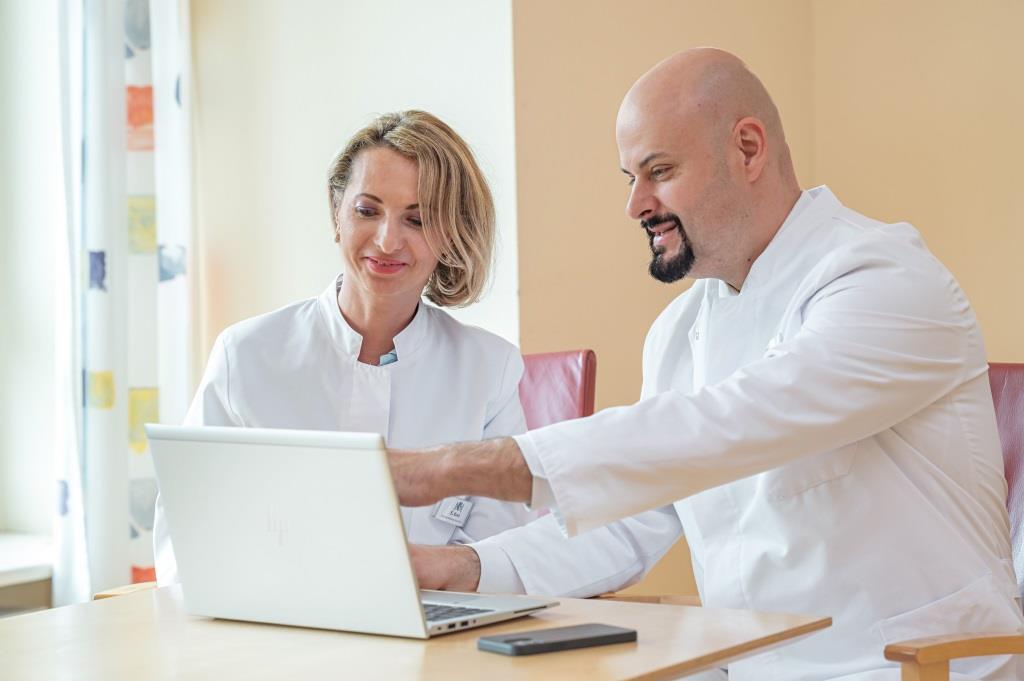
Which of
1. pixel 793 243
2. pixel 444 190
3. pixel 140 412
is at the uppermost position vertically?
pixel 444 190

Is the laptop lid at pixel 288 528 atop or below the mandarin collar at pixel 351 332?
below

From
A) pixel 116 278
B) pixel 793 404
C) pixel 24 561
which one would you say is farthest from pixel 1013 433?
pixel 24 561

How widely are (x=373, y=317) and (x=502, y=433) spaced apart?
274mm

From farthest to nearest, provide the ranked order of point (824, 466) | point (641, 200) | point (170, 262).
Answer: point (170, 262) → point (641, 200) → point (824, 466)

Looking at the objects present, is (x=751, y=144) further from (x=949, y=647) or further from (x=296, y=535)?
(x=296, y=535)

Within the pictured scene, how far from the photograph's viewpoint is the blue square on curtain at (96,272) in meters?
3.02

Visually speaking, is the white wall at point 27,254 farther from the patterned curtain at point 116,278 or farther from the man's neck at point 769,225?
the man's neck at point 769,225

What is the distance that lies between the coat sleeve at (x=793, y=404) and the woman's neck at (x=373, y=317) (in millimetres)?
664

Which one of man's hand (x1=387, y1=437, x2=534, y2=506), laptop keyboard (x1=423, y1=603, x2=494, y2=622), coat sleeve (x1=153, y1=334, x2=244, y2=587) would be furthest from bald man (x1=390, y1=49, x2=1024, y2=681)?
coat sleeve (x1=153, y1=334, x2=244, y2=587)

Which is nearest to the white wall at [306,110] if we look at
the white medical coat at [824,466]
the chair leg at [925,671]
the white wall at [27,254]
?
the white wall at [27,254]

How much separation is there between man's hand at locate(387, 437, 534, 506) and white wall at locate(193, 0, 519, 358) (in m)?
1.44

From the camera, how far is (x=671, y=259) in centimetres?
179

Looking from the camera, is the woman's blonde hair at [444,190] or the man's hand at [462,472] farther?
the woman's blonde hair at [444,190]

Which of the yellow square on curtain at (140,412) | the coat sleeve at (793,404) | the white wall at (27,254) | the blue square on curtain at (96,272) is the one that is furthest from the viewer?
the white wall at (27,254)
